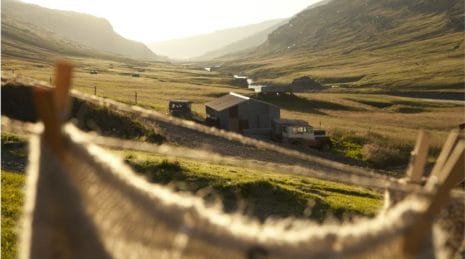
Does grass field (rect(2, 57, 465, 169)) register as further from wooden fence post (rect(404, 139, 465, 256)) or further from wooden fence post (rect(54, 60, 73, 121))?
wooden fence post (rect(54, 60, 73, 121))

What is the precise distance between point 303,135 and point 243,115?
662cm

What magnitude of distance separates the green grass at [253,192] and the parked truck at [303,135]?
16716mm

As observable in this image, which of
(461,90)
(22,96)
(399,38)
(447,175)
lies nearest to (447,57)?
(461,90)

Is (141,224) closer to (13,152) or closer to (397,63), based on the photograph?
(13,152)

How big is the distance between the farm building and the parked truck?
3888 millimetres

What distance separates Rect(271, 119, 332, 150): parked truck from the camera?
37688 mm

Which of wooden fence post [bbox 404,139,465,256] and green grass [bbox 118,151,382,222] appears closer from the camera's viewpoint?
wooden fence post [bbox 404,139,465,256]

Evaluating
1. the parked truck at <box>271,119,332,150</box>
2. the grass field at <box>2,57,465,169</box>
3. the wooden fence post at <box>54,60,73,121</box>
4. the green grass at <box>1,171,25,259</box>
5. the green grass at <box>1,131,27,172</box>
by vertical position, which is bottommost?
the grass field at <box>2,57,465,169</box>

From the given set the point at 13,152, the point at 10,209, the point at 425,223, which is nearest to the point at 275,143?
the point at 13,152

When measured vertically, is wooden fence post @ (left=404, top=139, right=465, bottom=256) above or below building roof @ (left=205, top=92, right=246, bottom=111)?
above

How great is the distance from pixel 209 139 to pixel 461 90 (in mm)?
77298

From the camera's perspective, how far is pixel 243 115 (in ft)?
141

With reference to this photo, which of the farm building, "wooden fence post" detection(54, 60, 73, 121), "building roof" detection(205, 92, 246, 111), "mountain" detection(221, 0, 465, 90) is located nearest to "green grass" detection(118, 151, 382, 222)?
"wooden fence post" detection(54, 60, 73, 121)

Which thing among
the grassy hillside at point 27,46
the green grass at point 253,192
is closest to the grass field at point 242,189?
the green grass at point 253,192
